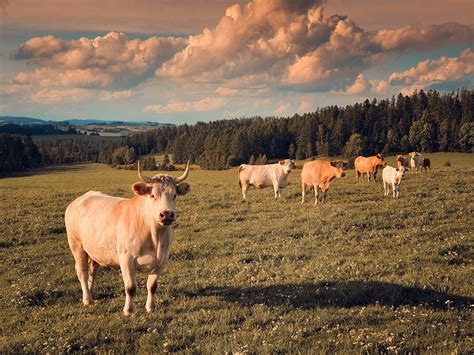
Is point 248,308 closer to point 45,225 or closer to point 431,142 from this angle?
point 45,225

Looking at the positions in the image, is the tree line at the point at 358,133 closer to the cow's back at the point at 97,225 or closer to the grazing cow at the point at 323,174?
the grazing cow at the point at 323,174

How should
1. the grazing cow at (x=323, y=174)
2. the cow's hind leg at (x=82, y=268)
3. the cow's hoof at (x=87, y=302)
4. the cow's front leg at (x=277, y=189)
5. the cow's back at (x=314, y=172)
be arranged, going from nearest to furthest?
the cow's hoof at (x=87, y=302), the cow's hind leg at (x=82, y=268), the grazing cow at (x=323, y=174), the cow's back at (x=314, y=172), the cow's front leg at (x=277, y=189)

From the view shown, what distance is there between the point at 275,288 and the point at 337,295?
161 cm

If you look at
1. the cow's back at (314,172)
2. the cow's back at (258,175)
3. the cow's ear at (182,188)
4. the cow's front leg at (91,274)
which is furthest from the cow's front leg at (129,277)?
the cow's back at (258,175)

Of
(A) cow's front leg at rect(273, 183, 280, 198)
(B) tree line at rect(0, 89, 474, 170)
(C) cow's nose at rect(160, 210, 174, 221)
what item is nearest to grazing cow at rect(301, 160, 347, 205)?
(A) cow's front leg at rect(273, 183, 280, 198)

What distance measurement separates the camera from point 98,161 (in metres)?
141

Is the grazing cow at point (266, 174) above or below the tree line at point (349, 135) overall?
below

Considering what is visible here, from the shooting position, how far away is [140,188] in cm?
840

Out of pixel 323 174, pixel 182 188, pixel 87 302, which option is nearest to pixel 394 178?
pixel 323 174

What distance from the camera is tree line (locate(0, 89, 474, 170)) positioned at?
331 feet

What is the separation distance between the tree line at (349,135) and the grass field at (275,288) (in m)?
79.2

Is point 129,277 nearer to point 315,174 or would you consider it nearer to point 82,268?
point 82,268

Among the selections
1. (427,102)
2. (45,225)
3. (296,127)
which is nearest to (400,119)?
(427,102)

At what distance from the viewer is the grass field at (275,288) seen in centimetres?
715
